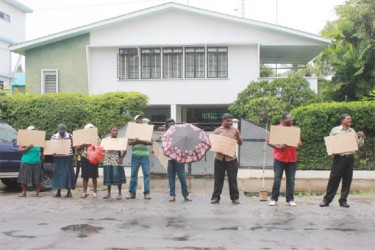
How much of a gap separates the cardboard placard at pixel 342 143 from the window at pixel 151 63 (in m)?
11.9

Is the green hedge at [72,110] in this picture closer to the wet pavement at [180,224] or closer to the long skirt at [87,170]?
the long skirt at [87,170]

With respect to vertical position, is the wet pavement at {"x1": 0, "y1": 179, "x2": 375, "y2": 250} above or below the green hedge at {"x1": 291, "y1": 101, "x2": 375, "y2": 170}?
below

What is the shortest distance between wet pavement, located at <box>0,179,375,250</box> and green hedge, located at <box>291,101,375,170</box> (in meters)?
3.30

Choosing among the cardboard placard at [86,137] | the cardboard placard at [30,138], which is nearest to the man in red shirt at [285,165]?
the cardboard placard at [86,137]

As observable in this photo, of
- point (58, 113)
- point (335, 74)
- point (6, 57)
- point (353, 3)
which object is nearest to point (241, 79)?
point (335, 74)

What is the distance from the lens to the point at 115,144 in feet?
34.3

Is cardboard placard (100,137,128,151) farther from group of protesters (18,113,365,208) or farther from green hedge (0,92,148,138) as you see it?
green hedge (0,92,148,138)

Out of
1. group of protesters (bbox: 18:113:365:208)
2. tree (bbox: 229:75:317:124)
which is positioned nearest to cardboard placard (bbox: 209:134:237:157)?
group of protesters (bbox: 18:113:365:208)

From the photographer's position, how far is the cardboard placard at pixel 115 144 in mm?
10391

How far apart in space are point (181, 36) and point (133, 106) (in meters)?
6.19

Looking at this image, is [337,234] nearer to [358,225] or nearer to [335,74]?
[358,225]

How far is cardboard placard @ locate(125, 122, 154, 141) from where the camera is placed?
10156mm

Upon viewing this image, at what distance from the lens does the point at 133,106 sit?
48.5 ft

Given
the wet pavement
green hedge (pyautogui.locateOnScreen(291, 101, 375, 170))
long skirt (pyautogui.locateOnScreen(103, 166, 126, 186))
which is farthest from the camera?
green hedge (pyautogui.locateOnScreen(291, 101, 375, 170))
